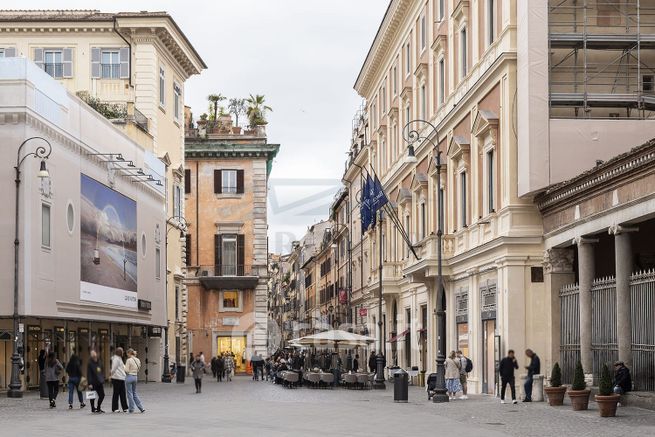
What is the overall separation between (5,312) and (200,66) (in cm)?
3553

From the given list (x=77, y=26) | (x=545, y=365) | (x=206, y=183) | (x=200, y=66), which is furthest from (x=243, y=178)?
(x=545, y=365)

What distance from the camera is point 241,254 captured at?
8144 cm

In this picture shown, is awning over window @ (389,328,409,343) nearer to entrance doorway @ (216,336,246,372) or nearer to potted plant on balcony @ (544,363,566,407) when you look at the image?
entrance doorway @ (216,336,246,372)

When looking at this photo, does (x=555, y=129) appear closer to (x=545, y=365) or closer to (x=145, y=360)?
(x=545, y=365)

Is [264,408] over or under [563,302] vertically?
under

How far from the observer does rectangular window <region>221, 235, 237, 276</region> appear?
81.2 metres

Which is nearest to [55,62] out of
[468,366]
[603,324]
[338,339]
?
[338,339]

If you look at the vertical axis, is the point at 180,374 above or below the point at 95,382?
below

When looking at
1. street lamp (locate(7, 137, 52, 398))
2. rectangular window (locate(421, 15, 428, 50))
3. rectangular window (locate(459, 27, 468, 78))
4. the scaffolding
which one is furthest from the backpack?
rectangular window (locate(421, 15, 428, 50))

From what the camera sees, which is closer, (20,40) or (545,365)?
(545,365)

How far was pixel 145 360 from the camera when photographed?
61406mm

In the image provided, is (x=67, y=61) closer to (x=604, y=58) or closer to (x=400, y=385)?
(x=400, y=385)

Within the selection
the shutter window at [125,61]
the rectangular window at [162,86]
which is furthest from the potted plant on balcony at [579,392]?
the rectangular window at [162,86]

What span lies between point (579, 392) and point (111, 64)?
42.3m
